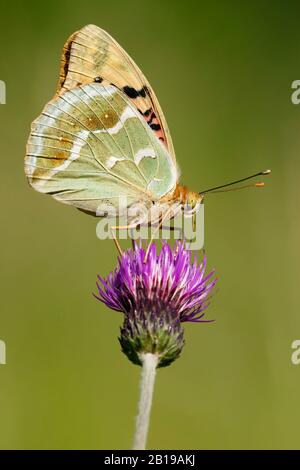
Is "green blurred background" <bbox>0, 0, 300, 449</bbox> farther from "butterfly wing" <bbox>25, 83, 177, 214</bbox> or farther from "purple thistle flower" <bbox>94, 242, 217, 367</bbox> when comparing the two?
"butterfly wing" <bbox>25, 83, 177, 214</bbox>

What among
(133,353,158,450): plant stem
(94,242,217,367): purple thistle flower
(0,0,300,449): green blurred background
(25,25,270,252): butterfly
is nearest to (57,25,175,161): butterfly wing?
(25,25,270,252): butterfly


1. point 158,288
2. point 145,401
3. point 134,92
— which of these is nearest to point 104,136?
point 134,92

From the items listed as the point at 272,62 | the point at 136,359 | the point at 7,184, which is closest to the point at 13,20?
the point at 7,184

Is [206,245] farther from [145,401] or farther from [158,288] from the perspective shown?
[145,401]

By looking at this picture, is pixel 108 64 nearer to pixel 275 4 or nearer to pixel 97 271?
pixel 97 271

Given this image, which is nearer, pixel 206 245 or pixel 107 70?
pixel 107 70

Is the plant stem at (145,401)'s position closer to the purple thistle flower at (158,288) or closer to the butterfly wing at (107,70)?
the purple thistle flower at (158,288)
